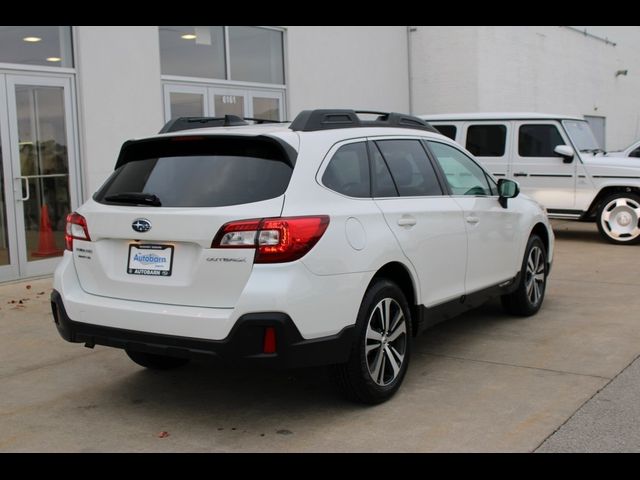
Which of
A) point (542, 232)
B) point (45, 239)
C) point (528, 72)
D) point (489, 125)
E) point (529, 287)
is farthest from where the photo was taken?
point (528, 72)

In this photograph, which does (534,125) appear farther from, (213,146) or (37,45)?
(213,146)

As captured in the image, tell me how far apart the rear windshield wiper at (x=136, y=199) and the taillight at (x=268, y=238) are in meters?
0.53

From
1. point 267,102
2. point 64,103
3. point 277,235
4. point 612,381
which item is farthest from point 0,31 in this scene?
point 612,381

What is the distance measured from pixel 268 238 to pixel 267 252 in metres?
0.07

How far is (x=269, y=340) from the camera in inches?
157

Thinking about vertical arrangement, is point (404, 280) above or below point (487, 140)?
below

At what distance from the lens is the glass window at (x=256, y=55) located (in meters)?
12.3

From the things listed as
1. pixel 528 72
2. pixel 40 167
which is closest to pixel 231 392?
pixel 40 167

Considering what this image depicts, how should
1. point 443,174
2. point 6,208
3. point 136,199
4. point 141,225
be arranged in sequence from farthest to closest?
point 6,208 → point 443,174 → point 136,199 → point 141,225

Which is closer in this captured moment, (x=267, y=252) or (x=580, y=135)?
(x=267, y=252)

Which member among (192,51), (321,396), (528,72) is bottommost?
(321,396)

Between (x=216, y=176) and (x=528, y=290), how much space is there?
3.69 m

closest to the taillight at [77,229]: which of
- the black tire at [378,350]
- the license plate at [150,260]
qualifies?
the license plate at [150,260]

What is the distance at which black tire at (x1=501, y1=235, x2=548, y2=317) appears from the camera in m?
6.79
